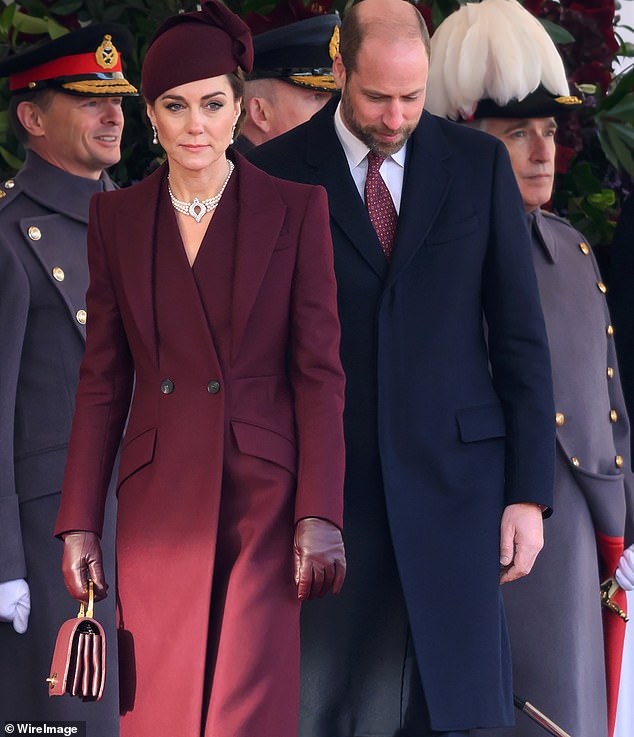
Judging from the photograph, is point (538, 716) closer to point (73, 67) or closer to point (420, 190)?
point (420, 190)

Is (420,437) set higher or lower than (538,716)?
higher

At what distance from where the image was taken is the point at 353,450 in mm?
3352

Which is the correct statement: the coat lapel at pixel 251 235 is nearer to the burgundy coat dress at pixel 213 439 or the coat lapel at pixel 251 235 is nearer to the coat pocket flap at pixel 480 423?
the burgundy coat dress at pixel 213 439

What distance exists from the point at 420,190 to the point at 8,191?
4.07 feet

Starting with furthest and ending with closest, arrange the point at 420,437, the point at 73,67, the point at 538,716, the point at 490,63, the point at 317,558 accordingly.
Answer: the point at 73,67 < the point at 490,63 < the point at 538,716 < the point at 420,437 < the point at 317,558

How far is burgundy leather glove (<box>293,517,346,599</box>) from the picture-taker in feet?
9.53

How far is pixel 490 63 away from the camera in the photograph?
4.23 meters

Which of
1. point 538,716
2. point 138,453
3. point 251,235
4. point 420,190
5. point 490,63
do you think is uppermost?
point 490,63

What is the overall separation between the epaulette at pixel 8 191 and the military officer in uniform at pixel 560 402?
3.21ft

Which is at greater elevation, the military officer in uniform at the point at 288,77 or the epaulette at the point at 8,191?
the military officer in uniform at the point at 288,77

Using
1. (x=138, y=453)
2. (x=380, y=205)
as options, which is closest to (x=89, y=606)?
(x=138, y=453)

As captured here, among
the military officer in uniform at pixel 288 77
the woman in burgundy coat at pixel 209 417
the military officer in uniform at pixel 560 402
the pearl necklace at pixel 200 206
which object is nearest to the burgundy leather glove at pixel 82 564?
the woman in burgundy coat at pixel 209 417

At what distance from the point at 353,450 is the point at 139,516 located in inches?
19.4

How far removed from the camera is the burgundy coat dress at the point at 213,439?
2.94 meters
